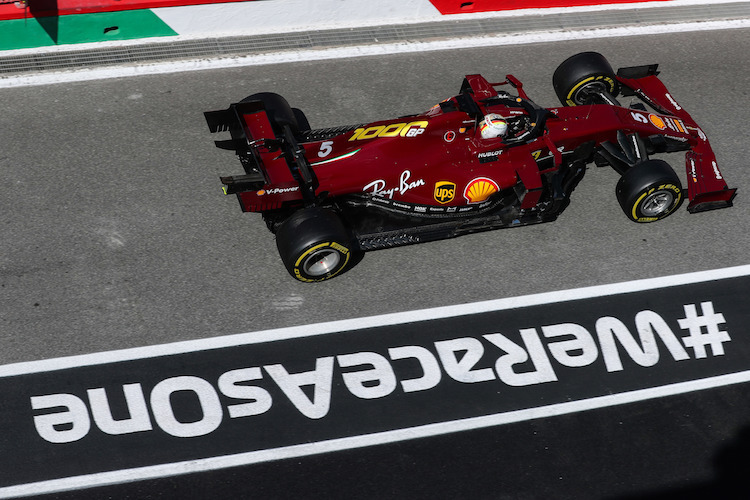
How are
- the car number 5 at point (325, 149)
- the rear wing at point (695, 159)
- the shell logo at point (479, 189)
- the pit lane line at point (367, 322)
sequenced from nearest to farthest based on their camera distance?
the pit lane line at point (367, 322) < the car number 5 at point (325, 149) < the shell logo at point (479, 189) < the rear wing at point (695, 159)

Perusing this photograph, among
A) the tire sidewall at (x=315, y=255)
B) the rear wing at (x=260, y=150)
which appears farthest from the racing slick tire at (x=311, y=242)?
the rear wing at (x=260, y=150)

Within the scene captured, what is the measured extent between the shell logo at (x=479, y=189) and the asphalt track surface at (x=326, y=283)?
485mm

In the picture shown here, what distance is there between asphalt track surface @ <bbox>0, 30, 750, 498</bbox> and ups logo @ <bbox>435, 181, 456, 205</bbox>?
52 centimetres

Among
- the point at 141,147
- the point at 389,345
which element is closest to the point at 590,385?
the point at 389,345

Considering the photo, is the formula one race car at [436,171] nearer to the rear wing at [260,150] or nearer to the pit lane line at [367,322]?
the rear wing at [260,150]

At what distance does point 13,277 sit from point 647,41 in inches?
332

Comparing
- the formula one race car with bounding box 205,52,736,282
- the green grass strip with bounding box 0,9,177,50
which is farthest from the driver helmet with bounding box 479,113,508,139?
the green grass strip with bounding box 0,9,177,50

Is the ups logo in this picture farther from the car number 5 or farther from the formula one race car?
the car number 5

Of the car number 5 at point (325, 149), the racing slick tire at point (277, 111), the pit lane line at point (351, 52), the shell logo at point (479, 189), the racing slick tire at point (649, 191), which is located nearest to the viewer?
the car number 5 at point (325, 149)

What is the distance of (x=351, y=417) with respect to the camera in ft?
21.1

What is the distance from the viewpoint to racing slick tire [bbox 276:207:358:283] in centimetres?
668

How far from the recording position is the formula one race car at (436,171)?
692 cm

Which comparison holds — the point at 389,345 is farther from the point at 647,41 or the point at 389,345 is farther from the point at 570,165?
the point at 647,41

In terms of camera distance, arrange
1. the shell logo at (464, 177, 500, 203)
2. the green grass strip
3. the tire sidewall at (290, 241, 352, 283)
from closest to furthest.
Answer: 1. the tire sidewall at (290, 241, 352, 283)
2. the shell logo at (464, 177, 500, 203)
3. the green grass strip
